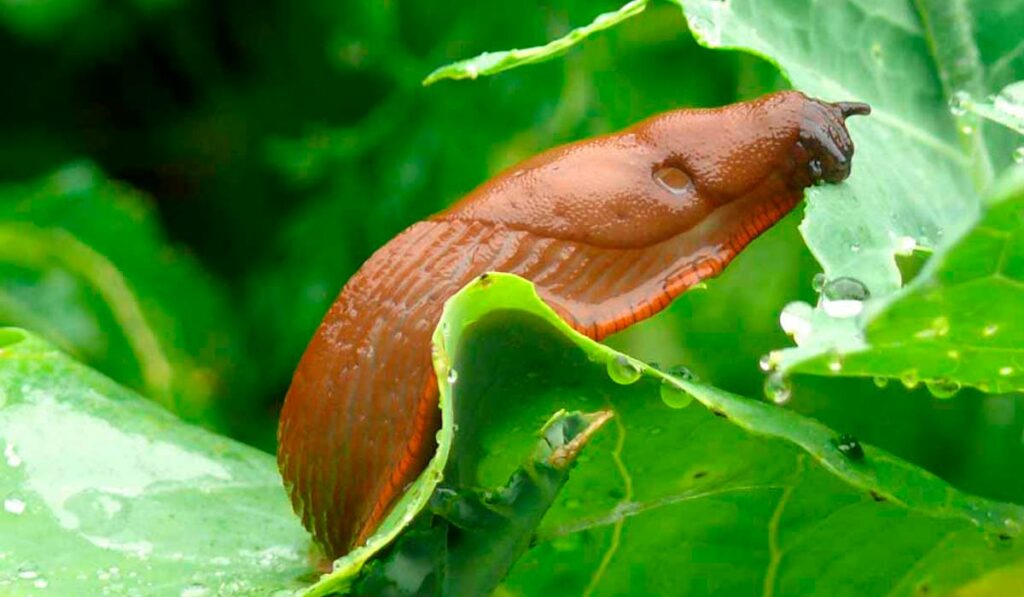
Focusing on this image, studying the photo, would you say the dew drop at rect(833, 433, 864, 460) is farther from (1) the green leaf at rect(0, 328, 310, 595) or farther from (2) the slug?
(1) the green leaf at rect(0, 328, 310, 595)

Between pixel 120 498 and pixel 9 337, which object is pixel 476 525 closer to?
pixel 120 498

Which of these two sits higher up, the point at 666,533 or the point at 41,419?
the point at 41,419

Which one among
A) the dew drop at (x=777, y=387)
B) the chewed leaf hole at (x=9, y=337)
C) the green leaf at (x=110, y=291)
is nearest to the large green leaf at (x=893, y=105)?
the dew drop at (x=777, y=387)

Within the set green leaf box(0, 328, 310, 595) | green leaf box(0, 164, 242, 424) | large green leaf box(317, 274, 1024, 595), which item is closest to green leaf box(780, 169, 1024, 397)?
large green leaf box(317, 274, 1024, 595)

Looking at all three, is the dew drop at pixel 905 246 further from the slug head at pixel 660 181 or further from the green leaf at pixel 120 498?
the green leaf at pixel 120 498

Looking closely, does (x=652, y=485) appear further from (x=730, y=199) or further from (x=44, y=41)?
(x=44, y=41)

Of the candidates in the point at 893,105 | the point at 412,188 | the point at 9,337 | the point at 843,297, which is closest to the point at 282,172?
the point at 412,188

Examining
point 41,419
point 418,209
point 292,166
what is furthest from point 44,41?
point 41,419
